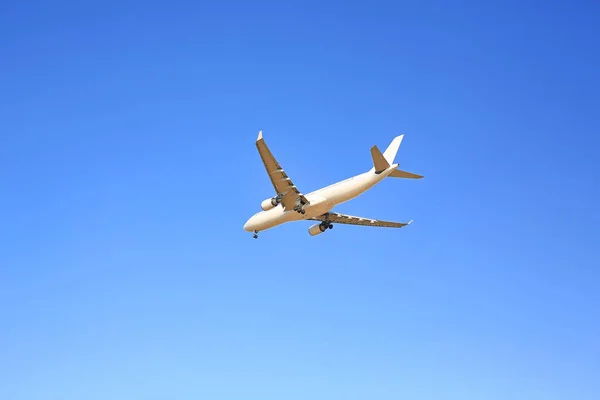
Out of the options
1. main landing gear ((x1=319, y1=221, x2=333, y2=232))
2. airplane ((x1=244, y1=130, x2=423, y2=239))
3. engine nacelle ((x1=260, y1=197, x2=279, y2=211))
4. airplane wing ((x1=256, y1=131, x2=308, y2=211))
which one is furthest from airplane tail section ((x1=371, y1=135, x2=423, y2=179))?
main landing gear ((x1=319, y1=221, x2=333, y2=232))

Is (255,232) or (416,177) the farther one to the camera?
(255,232)

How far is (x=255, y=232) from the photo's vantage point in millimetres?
75625

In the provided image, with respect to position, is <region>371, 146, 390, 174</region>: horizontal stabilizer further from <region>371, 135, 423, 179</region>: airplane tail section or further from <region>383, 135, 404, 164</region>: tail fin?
<region>383, 135, 404, 164</region>: tail fin

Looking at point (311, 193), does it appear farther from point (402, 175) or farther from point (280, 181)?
point (402, 175)

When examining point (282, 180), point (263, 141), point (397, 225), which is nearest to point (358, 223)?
point (397, 225)

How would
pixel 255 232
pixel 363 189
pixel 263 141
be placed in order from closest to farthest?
pixel 263 141 < pixel 363 189 < pixel 255 232

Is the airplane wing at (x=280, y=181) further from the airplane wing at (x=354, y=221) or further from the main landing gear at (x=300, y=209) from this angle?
the airplane wing at (x=354, y=221)

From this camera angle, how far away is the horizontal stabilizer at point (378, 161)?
214 feet

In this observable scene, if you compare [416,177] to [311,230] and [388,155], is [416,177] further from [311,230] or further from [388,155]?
[311,230]

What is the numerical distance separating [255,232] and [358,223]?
39.6ft

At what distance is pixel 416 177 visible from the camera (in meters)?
69.2

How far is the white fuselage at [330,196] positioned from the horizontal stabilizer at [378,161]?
1.13 ft

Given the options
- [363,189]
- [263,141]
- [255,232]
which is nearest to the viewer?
[263,141]

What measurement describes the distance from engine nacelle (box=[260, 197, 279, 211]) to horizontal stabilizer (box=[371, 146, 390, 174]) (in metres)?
10.0
